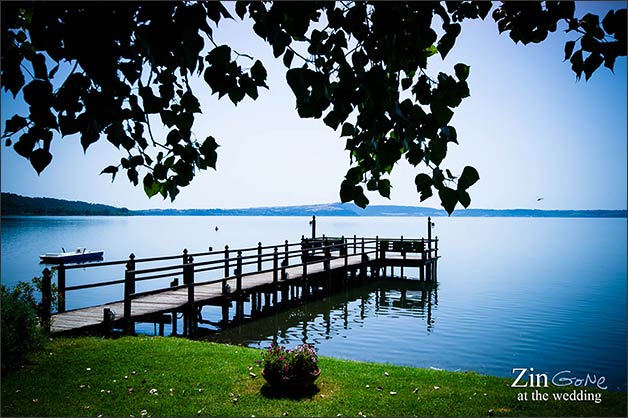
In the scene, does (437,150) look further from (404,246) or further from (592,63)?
(404,246)

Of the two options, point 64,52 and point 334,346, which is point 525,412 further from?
point 334,346

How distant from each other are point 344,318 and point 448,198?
69.3 feet

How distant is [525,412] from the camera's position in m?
7.81

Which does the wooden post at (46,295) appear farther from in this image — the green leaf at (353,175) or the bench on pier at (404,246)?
the bench on pier at (404,246)

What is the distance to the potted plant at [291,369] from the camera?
8242 mm

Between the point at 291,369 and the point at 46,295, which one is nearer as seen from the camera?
the point at 291,369

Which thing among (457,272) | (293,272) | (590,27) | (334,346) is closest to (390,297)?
(293,272)

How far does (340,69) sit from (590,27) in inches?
75.6

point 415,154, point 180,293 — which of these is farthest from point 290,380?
point 180,293

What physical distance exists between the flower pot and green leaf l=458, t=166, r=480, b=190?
22.7 feet

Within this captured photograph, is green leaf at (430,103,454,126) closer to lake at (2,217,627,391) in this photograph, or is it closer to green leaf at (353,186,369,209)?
green leaf at (353,186,369,209)

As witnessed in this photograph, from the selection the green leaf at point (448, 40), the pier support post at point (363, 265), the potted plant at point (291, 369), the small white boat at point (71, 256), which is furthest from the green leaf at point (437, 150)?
the small white boat at point (71, 256)

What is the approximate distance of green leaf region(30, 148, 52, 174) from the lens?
2.34m

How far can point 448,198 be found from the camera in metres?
2.26
